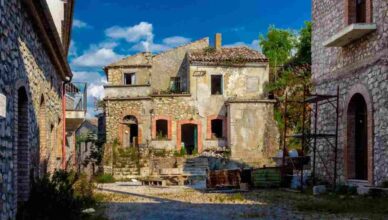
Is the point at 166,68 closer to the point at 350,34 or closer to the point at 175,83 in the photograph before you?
the point at 175,83

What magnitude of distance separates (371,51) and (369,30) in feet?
1.88

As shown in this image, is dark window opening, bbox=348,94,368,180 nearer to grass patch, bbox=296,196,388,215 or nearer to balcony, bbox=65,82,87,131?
grass patch, bbox=296,196,388,215

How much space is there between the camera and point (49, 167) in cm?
1341

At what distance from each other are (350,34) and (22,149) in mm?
9241

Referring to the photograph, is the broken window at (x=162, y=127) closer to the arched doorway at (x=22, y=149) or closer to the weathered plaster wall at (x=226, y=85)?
the weathered plaster wall at (x=226, y=85)

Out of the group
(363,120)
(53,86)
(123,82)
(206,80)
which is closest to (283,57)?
(206,80)

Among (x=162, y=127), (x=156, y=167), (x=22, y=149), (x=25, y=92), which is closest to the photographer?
(x=25, y=92)

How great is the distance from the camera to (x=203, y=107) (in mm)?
30094

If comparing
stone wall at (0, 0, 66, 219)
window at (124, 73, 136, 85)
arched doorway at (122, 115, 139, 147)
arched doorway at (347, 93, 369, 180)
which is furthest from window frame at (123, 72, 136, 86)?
stone wall at (0, 0, 66, 219)

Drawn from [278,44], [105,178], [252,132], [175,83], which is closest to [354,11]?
[105,178]

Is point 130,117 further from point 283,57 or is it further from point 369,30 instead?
point 369,30

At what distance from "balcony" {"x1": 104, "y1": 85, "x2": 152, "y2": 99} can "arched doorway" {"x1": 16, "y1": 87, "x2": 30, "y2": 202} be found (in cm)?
2092

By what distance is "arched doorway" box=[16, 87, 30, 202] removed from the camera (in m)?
8.51

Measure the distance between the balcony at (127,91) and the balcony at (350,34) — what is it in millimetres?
16541
